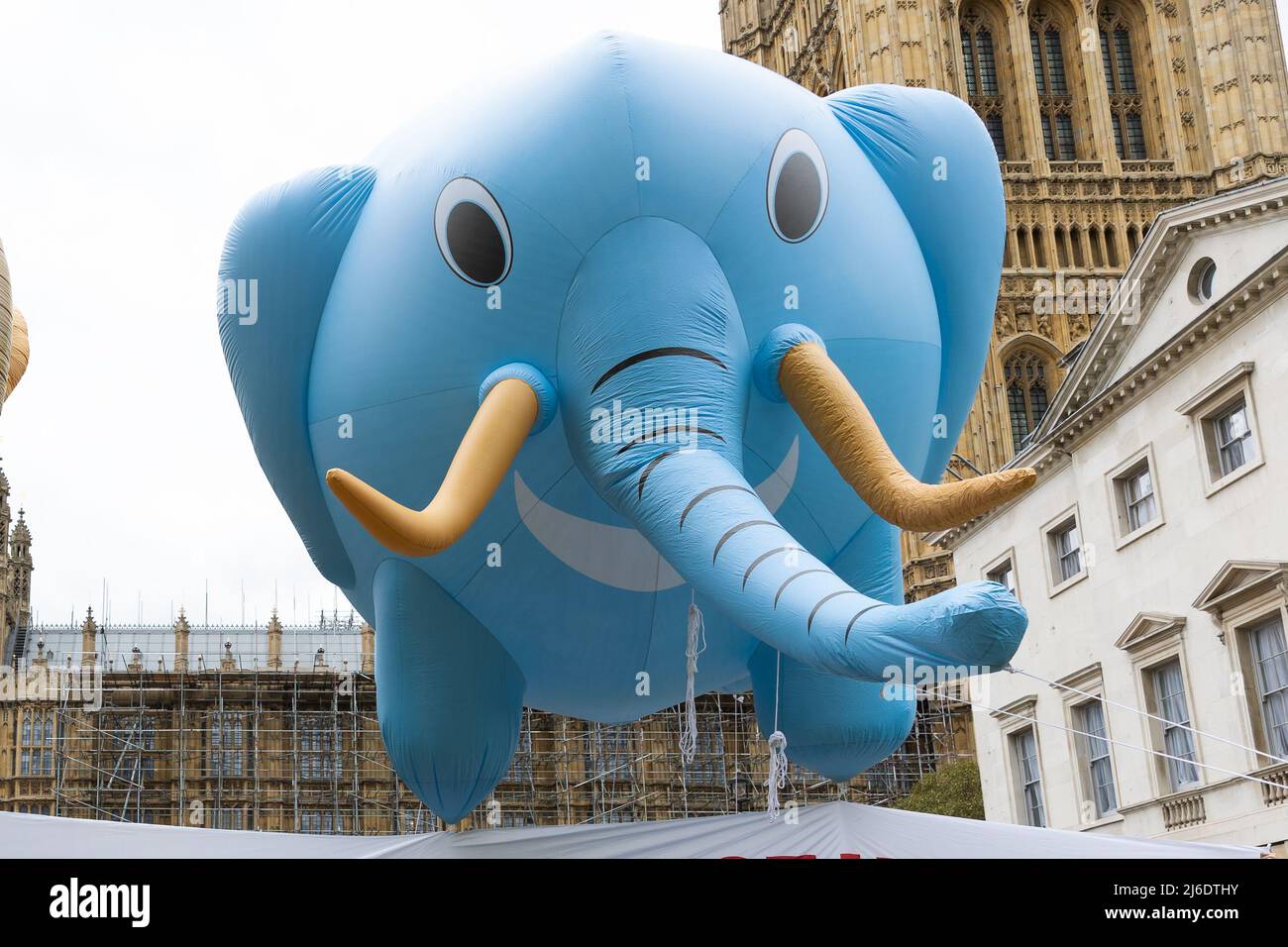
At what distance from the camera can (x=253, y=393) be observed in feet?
20.8

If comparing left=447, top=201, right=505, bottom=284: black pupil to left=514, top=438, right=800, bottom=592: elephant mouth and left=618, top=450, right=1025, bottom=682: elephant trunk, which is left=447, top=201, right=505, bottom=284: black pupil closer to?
left=514, top=438, right=800, bottom=592: elephant mouth

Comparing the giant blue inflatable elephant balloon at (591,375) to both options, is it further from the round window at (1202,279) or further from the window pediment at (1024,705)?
the window pediment at (1024,705)

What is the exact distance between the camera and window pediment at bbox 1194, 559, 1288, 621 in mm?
17453

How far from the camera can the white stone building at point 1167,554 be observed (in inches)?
704

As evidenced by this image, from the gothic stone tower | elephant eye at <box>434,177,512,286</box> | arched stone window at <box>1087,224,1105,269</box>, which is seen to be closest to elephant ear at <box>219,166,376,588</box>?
elephant eye at <box>434,177,512,286</box>

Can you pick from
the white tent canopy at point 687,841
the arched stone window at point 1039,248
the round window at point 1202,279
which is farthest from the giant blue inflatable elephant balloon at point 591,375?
the arched stone window at point 1039,248

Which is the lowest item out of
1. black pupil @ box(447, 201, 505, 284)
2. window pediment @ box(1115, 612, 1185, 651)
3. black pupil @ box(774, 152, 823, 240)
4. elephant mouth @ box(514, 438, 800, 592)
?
elephant mouth @ box(514, 438, 800, 592)

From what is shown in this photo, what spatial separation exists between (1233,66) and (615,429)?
165 feet

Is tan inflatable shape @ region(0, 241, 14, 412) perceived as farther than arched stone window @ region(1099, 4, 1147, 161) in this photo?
No

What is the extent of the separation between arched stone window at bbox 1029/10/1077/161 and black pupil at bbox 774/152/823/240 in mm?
47667

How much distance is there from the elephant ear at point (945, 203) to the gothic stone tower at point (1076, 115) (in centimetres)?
4068

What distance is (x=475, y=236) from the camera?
5.89 meters

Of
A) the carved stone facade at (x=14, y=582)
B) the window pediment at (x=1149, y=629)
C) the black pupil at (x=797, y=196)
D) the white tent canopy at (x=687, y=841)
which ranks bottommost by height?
the white tent canopy at (x=687, y=841)
